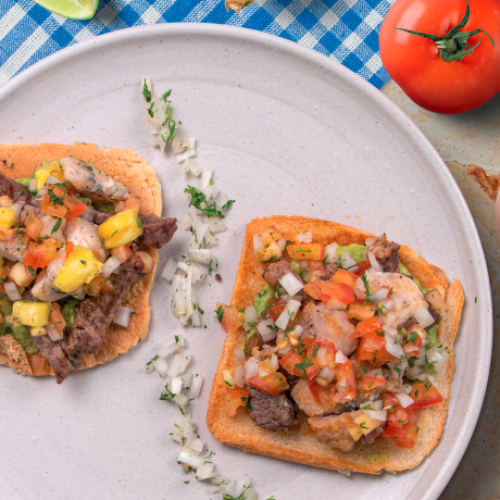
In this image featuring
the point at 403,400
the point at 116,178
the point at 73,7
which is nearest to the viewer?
the point at 403,400

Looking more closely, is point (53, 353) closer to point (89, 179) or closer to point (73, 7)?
point (89, 179)

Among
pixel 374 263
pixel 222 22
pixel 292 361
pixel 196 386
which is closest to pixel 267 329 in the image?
pixel 292 361

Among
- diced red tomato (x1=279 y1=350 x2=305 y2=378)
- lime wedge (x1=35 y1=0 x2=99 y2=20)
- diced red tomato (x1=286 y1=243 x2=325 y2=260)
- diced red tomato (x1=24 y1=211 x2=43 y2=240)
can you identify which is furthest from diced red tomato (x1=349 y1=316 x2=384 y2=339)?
lime wedge (x1=35 y1=0 x2=99 y2=20)

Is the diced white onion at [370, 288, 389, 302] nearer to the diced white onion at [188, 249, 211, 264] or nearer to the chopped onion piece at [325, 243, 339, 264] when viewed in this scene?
the chopped onion piece at [325, 243, 339, 264]

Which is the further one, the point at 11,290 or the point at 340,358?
the point at 11,290

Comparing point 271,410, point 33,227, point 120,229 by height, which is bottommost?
point 271,410

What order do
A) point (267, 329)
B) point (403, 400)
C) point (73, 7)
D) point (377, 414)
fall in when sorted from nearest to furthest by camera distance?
point (377, 414)
point (403, 400)
point (267, 329)
point (73, 7)
